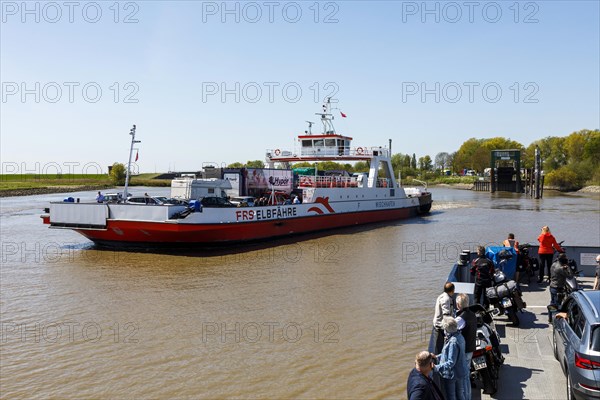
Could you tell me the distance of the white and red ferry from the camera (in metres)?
18.6

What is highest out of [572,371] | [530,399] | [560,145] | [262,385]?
[560,145]

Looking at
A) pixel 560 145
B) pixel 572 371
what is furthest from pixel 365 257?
pixel 560 145

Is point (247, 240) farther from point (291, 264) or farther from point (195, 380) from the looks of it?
point (195, 380)

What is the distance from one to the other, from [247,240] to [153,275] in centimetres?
630

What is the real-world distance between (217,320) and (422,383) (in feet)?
22.6

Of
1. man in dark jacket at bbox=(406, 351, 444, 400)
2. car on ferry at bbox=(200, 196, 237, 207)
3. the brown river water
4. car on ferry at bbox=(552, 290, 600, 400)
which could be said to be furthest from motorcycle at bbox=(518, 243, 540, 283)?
car on ferry at bbox=(200, 196, 237, 207)

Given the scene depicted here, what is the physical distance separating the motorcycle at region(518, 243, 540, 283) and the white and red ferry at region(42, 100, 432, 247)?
11.8 metres

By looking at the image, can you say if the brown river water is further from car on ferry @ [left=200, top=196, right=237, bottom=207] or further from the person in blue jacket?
car on ferry @ [left=200, top=196, right=237, bottom=207]

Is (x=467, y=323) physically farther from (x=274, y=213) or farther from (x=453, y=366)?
(x=274, y=213)

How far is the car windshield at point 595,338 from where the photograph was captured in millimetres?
4836

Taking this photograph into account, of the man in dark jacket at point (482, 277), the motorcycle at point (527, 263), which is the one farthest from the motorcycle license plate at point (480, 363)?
the motorcycle at point (527, 263)

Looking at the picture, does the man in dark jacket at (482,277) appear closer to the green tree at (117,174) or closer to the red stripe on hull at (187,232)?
the red stripe on hull at (187,232)

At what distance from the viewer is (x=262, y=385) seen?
7.20m

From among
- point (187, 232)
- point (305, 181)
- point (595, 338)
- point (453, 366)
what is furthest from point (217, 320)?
point (305, 181)
